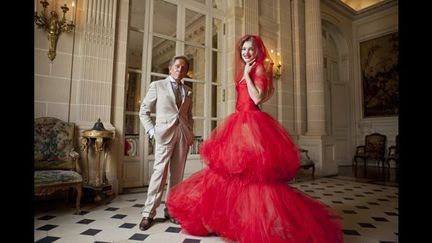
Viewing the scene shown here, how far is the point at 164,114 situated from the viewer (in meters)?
2.39

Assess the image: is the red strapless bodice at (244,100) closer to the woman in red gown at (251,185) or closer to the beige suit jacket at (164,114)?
the woman in red gown at (251,185)

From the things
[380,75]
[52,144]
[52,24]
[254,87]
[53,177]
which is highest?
[380,75]

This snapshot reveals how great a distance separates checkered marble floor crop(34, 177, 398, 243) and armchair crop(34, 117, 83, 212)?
312 mm

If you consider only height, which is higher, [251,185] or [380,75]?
[380,75]

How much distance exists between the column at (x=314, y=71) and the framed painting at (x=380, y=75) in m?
3.33

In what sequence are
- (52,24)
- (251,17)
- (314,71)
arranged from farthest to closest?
(314,71)
(251,17)
(52,24)

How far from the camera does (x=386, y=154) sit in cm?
765

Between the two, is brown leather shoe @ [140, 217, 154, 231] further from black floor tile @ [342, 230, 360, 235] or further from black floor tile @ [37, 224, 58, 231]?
black floor tile @ [342, 230, 360, 235]

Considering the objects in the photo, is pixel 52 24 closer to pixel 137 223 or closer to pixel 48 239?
pixel 48 239

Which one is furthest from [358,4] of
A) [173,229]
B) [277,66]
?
[173,229]

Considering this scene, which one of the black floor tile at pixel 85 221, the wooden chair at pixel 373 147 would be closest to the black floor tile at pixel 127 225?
→ the black floor tile at pixel 85 221

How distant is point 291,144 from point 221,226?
2.74 ft

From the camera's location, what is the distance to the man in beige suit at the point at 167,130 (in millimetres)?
2354

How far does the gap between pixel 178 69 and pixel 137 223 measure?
160cm
